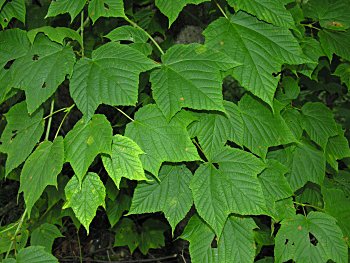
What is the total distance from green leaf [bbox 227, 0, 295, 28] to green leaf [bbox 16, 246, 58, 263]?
47.2 inches

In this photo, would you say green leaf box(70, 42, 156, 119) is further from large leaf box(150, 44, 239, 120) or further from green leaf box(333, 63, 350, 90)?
green leaf box(333, 63, 350, 90)

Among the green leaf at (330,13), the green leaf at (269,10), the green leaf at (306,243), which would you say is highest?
the green leaf at (269,10)

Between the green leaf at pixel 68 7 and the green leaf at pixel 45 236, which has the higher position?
the green leaf at pixel 68 7

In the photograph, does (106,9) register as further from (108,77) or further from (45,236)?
(45,236)

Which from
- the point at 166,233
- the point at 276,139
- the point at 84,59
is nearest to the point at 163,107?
the point at 84,59

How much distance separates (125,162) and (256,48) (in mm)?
648

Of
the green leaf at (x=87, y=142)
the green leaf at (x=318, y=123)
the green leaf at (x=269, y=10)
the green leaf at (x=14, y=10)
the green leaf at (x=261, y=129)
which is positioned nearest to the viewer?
the green leaf at (x=87, y=142)

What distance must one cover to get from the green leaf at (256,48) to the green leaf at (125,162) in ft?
1.50

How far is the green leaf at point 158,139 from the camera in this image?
5.58ft

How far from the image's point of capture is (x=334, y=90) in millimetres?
3150

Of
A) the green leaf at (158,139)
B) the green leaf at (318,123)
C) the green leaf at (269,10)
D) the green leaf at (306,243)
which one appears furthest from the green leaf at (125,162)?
the green leaf at (318,123)

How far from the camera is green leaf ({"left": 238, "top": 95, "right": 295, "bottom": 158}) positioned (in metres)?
1.95

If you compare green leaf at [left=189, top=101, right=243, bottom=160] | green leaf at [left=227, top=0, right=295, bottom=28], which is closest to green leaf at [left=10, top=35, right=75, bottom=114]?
green leaf at [left=189, top=101, right=243, bottom=160]

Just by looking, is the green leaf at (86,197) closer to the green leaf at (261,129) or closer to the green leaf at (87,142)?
the green leaf at (87,142)
